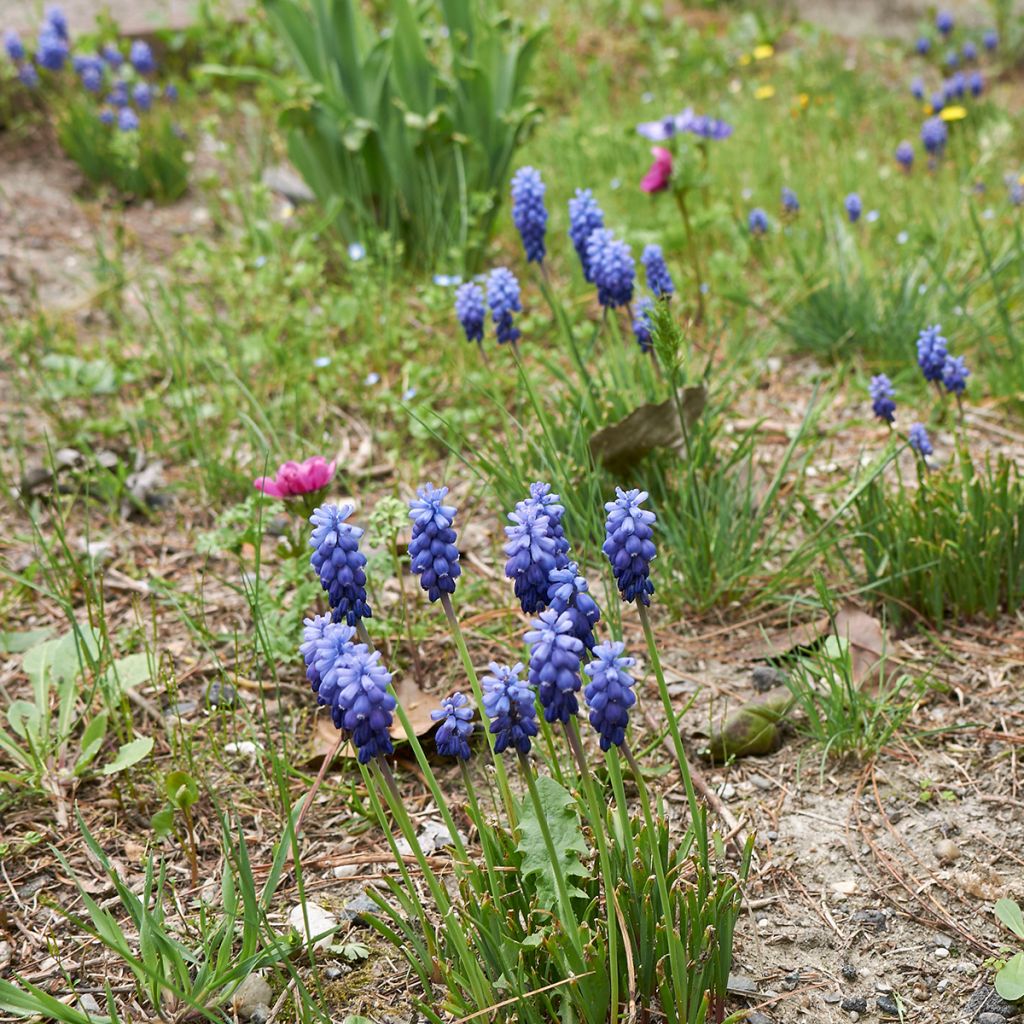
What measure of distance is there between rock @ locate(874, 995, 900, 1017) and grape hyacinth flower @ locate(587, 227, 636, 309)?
5.77 ft

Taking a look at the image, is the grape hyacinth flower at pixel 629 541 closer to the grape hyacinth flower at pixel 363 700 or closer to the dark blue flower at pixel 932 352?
the grape hyacinth flower at pixel 363 700

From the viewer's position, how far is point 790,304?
405 cm

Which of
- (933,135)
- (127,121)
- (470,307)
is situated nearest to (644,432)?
(470,307)

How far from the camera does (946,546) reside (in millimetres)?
2619

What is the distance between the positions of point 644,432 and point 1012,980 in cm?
153

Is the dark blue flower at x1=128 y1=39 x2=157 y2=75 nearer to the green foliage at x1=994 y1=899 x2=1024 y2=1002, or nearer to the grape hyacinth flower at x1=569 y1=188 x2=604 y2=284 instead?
the grape hyacinth flower at x1=569 y1=188 x2=604 y2=284

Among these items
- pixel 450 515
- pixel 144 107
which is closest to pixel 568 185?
pixel 144 107

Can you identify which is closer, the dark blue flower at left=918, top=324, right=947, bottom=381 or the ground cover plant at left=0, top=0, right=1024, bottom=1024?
the ground cover plant at left=0, top=0, right=1024, bottom=1024

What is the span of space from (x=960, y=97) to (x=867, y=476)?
4.55 meters

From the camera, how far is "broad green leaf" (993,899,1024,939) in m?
1.89

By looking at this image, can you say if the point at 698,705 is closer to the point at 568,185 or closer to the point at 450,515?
the point at 450,515

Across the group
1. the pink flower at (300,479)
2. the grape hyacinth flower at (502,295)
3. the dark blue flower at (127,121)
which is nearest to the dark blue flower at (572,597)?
the pink flower at (300,479)

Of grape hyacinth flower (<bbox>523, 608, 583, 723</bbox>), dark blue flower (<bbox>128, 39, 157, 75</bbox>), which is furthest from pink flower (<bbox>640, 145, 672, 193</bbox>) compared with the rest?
dark blue flower (<bbox>128, 39, 157, 75</bbox>)

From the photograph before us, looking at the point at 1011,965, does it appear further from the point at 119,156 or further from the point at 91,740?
the point at 119,156
